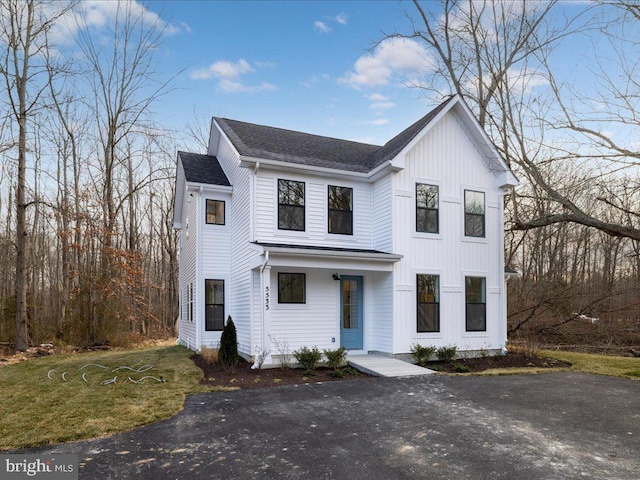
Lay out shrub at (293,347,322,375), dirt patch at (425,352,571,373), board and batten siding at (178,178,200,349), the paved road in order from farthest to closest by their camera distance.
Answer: board and batten siding at (178,178,200,349) < dirt patch at (425,352,571,373) < shrub at (293,347,322,375) < the paved road

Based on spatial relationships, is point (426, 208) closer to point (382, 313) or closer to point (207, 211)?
point (382, 313)

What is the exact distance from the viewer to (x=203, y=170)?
14047mm

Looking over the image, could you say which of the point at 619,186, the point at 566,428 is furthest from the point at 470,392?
the point at 619,186

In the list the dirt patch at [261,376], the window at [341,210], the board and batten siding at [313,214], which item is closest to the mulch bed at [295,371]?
the dirt patch at [261,376]

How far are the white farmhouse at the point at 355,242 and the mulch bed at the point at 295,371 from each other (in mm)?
630

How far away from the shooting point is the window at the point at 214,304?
519 inches

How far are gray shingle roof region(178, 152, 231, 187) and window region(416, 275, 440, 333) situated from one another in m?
6.58

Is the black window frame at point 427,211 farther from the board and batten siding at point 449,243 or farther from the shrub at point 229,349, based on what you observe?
the shrub at point 229,349

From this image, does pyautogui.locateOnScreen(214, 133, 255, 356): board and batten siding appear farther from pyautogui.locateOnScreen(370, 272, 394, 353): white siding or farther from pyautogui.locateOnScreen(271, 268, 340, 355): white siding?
pyautogui.locateOnScreen(370, 272, 394, 353): white siding

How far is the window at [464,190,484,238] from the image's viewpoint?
1273 centimetres

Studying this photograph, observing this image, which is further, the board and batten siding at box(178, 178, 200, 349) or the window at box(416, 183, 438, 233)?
the board and batten siding at box(178, 178, 200, 349)

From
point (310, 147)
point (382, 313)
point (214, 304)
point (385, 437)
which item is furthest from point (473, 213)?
point (385, 437)

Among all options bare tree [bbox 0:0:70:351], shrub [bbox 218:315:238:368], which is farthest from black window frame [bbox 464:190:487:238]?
bare tree [bbox 0:0:70:351]

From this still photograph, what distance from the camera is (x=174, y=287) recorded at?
24703 mm
